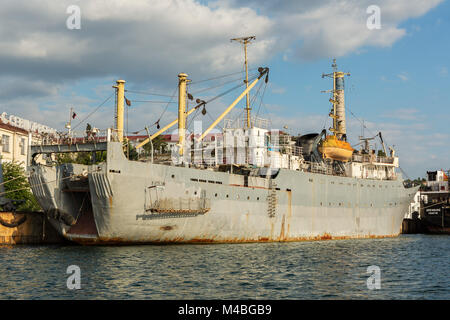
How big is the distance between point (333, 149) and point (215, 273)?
2903cm

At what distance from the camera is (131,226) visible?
3048 centimetres

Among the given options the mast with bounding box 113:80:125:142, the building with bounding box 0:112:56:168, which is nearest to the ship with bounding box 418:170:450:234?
the mast with bounding box 113:80:125:142

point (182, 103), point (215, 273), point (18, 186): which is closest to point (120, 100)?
point (182, 103)

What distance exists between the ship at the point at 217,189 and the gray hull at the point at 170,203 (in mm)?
67

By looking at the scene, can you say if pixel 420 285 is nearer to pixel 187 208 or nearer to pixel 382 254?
pixel 382 254

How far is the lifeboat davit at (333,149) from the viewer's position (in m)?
48.0

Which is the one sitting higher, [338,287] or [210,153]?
[210,153]

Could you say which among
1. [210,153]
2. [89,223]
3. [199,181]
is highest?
[210,153]

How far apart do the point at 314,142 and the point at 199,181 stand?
1837 cm

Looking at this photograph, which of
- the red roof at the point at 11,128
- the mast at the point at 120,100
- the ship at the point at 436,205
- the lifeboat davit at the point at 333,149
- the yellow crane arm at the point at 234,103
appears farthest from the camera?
the ship at the point at 436,205

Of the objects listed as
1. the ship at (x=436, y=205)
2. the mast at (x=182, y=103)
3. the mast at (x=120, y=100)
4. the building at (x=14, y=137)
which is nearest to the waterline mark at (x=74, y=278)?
the mast at (x=120, y=100)

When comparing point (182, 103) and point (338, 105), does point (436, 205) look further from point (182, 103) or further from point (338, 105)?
point (182, 103)

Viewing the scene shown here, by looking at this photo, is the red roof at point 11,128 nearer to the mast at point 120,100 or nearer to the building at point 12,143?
the building at point 12,143
